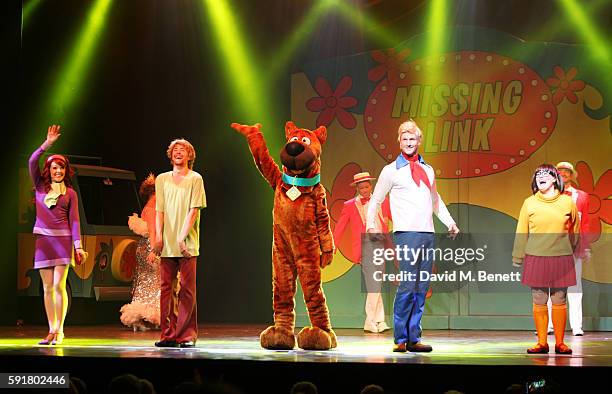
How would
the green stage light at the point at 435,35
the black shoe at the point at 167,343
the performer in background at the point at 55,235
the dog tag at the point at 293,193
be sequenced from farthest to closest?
the green stage light at the point at 435,35
the performer in background at the point at 55,235
the black shoe at the point at 167,343
the dog tag at the point at 293,193

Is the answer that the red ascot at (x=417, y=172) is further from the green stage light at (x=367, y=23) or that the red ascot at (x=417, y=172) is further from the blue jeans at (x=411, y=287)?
the green stage light at (x=367, y=23)

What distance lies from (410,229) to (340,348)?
3.97 ft

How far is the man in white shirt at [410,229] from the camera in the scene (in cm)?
683

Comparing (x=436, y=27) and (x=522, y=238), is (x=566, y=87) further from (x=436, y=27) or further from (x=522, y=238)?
(x=522, y=238)

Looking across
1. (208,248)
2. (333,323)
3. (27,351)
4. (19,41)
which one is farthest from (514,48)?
(27,351)

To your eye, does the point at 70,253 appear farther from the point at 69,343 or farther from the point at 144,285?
the point at 144,285

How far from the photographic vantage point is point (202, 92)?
39.4 ft

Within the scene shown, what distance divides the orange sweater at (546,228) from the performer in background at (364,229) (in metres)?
3.24

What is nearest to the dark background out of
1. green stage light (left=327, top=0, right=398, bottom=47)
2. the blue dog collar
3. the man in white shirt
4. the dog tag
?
green stage light (left=327, top=0, right=398, bottom=47)

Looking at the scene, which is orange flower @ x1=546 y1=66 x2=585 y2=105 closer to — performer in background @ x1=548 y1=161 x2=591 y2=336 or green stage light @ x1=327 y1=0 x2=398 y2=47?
performer in background @ x1=548 y1=161 x2=591 y2=336

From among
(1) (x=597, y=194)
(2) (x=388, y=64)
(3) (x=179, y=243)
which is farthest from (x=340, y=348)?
(2) (x=388, y=64)

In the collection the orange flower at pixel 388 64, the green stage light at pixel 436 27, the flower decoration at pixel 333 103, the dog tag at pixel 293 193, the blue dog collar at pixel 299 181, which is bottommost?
the dog tag at pixel 293 193

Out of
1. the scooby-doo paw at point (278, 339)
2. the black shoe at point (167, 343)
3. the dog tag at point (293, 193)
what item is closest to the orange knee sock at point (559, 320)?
the scooby-doo paw at point (278, 339)

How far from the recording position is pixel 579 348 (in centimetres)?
755
